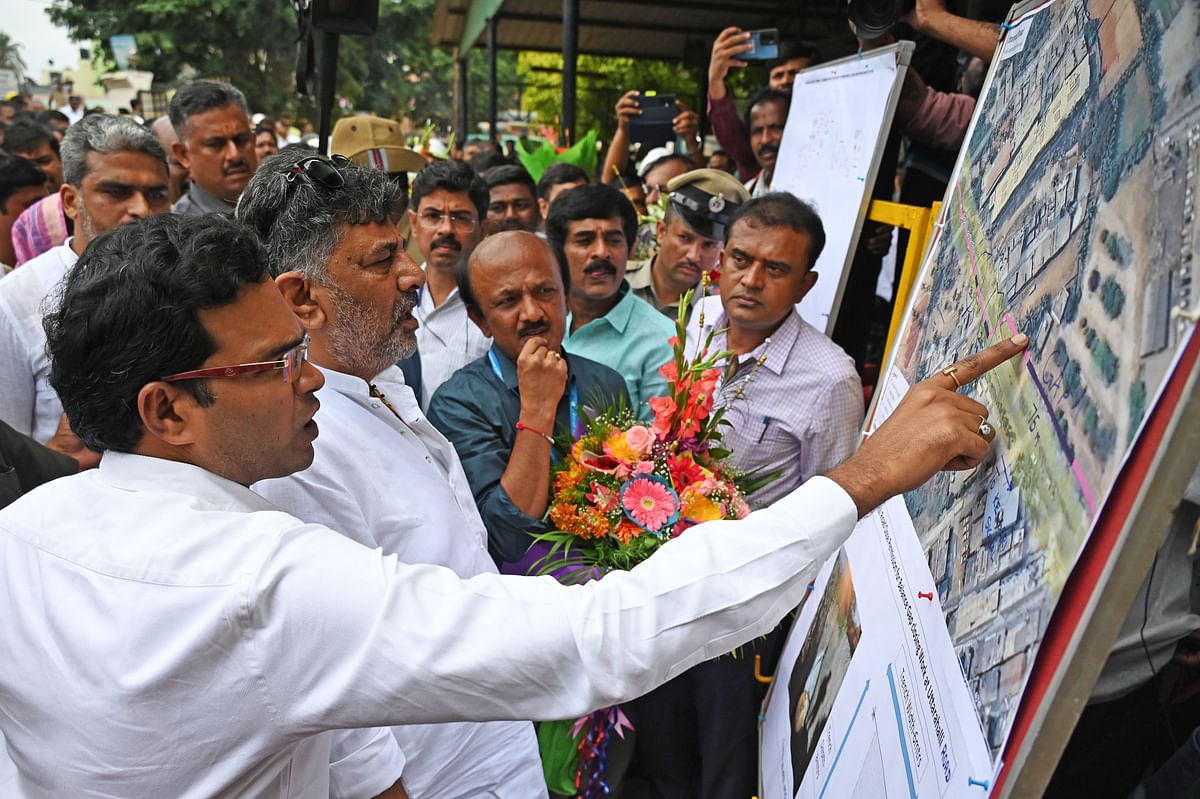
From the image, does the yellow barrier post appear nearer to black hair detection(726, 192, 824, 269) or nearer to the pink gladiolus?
black hair detection(726, 192, 824, 269)

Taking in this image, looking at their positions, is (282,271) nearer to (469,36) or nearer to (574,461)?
(574,461)

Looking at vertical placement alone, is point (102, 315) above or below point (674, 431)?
above

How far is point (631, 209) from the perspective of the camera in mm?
3904

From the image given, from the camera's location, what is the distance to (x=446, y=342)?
3527 millimetres

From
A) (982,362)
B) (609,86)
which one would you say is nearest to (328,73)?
(982,362)

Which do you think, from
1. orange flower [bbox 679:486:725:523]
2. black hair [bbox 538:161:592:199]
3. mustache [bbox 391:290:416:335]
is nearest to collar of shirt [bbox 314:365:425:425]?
Answer: mustache [bbox 391:290:416:335]

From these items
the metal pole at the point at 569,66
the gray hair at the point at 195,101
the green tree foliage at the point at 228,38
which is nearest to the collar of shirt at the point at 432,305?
the gray hair at the point at 195,101

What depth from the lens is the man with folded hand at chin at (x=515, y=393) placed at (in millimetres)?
2260

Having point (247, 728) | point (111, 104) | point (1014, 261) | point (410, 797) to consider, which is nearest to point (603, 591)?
point (247, 728)

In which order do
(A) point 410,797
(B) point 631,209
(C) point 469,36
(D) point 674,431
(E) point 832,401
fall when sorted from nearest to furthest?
1. (A) point 410,797
2. (D) point 674,431
3. (E) point 832,401
4. (B) point 631,209
5. (C) point 469,36

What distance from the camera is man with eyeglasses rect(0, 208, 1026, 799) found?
1.11 meters

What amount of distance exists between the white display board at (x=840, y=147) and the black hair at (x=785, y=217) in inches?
10.5

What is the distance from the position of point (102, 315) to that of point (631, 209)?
289 cm

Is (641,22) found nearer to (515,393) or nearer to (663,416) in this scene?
(515,393)
